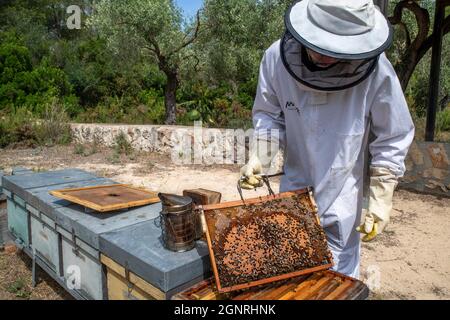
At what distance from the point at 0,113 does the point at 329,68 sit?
883 cm

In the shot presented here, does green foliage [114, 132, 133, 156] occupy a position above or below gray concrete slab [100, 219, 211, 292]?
below

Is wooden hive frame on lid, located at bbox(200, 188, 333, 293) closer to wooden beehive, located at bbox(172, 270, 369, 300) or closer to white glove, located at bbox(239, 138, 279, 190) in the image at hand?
wooden beehive, located at bbox(172, 270, 369, 300)

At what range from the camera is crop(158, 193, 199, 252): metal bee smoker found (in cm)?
148

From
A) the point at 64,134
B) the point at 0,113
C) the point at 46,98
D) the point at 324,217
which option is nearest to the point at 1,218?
the point at 324,217

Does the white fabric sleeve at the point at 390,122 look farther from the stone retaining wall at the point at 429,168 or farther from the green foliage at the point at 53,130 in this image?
the green foliage at the point at 53,130

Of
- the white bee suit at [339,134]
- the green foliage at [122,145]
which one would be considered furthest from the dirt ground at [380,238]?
the white bee suit at [339,134]

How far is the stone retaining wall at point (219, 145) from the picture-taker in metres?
4.38

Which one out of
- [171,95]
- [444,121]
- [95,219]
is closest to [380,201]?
[95,219]

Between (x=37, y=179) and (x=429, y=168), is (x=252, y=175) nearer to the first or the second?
(x=37, y=179)

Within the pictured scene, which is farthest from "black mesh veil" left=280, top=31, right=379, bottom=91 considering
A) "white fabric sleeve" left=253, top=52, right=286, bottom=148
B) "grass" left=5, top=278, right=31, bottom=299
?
"grass" left=5, top=278, right=31, bottom=299

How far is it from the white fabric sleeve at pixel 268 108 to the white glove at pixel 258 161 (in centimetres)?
3

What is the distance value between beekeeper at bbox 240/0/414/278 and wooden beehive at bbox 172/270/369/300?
0.95ft

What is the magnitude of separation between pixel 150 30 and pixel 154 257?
6.52 meters

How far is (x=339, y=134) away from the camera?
1.49 m
